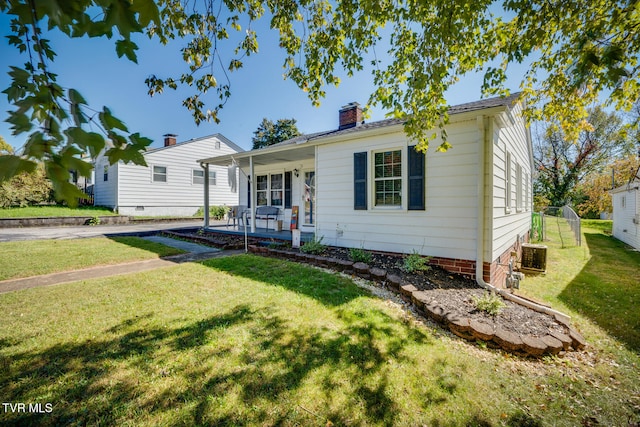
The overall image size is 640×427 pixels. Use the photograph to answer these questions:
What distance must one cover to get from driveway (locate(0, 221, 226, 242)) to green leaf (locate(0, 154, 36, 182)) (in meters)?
11.4

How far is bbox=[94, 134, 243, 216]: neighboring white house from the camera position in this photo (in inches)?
623

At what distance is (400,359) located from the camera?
9.14 feet

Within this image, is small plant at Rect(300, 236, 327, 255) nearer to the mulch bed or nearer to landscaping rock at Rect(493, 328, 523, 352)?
the mulch bed

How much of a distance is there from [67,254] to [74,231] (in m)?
6.10

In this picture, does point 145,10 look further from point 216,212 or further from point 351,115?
point 216,212

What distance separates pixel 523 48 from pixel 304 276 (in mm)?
4702

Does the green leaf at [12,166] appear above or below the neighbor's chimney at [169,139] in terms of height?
below

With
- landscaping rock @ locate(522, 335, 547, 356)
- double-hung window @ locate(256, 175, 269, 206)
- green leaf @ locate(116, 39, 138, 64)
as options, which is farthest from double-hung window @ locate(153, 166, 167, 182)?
landscaping rock @ locate(522, 335, 547, 356)

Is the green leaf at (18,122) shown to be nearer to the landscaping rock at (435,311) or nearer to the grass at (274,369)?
the grass at (274,369)

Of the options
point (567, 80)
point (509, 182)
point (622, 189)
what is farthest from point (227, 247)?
point (622, 189)

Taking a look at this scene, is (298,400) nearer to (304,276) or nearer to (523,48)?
(304,276)

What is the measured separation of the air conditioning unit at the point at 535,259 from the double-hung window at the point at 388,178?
4405 mm

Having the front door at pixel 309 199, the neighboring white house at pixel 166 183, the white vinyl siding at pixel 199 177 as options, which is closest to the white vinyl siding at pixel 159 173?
the neighboring white house at pixel 166 183

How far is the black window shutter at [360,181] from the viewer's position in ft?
21.2
